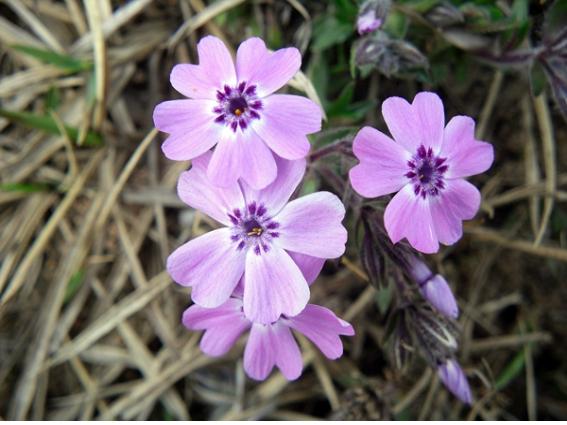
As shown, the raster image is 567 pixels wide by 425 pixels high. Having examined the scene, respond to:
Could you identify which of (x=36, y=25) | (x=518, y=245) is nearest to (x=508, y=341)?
(x=518, y=245)

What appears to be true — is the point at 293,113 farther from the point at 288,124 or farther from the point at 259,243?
the point at 259,243

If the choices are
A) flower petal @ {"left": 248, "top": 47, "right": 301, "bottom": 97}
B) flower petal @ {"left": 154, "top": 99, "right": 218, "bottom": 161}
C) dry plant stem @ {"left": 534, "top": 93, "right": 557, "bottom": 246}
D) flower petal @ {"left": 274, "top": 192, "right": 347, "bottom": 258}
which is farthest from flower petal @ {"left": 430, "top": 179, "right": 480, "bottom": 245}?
dry plant stem @ {"left": 534, "top": 93, "right": 557, "bottom": 246}

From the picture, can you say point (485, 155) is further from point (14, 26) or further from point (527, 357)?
point (14, 26)

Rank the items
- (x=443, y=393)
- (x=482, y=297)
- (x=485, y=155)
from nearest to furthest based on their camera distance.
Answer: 1. (x=485, y=155)
2. (x=443, y=393)
3. (x=482, y=297)

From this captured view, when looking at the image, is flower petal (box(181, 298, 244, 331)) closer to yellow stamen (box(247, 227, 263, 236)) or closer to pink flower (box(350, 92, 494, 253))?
yellow stamen (box(247, 227, 263, 236))

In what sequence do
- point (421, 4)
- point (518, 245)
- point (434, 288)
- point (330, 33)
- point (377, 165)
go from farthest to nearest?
point (518, 245)
point (330, 33)
point (421, 4)
point (434, 288)
point (377, 165)

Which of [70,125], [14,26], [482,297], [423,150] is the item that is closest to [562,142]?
[482,297]
